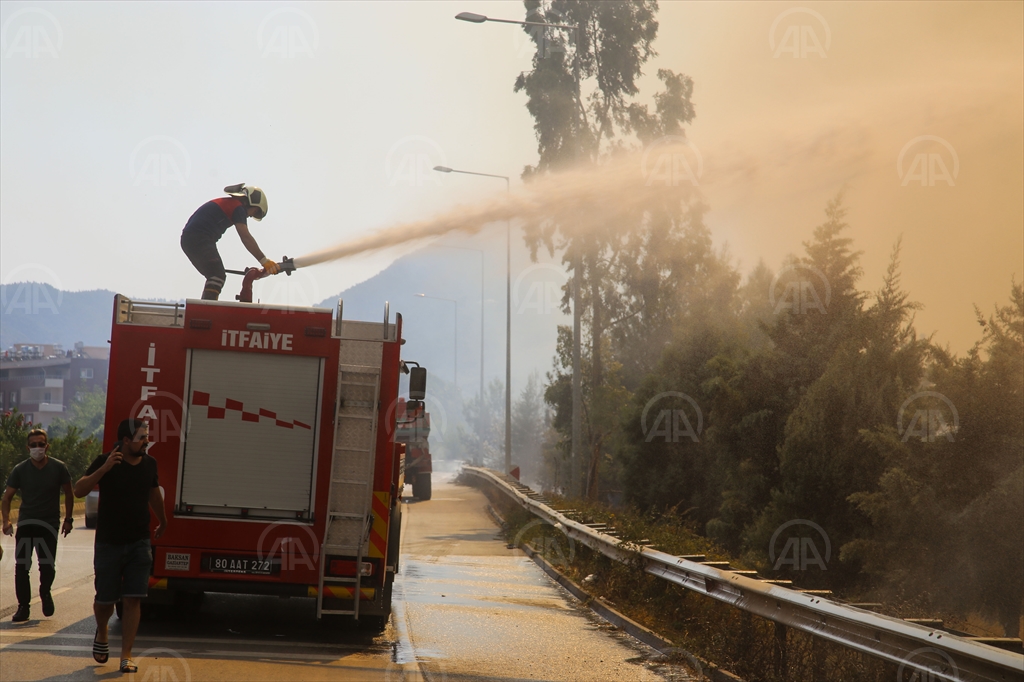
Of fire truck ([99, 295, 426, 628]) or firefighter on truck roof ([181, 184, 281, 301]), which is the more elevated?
firefighter on truck roof ([181, 184, 281, 301])

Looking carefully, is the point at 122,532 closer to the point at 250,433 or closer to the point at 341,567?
the point at 250,433

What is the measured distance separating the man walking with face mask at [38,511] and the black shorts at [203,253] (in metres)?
2.51

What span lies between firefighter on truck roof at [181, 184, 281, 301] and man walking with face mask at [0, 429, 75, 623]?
246 cm

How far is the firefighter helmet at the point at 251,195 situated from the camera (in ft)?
38.2

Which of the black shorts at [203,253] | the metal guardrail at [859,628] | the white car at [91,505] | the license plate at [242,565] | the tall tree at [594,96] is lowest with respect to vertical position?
the license plate at [242,565]

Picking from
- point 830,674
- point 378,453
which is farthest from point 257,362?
point 830,674

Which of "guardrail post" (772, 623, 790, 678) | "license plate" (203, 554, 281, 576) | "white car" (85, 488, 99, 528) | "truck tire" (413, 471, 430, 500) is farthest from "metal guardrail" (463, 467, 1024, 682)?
"truck tire" (413, 471, 430, 500)

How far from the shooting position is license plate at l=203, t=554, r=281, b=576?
9.43m

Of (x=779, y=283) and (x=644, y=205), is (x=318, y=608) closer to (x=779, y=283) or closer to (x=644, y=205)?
(x=779, y=283)

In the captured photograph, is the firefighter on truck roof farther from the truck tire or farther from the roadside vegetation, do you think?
the truck tire

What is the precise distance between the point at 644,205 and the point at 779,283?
33.7ft

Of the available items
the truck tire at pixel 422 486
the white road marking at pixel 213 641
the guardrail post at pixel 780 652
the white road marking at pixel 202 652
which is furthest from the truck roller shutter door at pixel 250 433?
the truck tire at pixel 422 486

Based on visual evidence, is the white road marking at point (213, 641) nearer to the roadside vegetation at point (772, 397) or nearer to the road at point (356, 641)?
the road at point (356, 641)

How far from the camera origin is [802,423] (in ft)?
69.1
